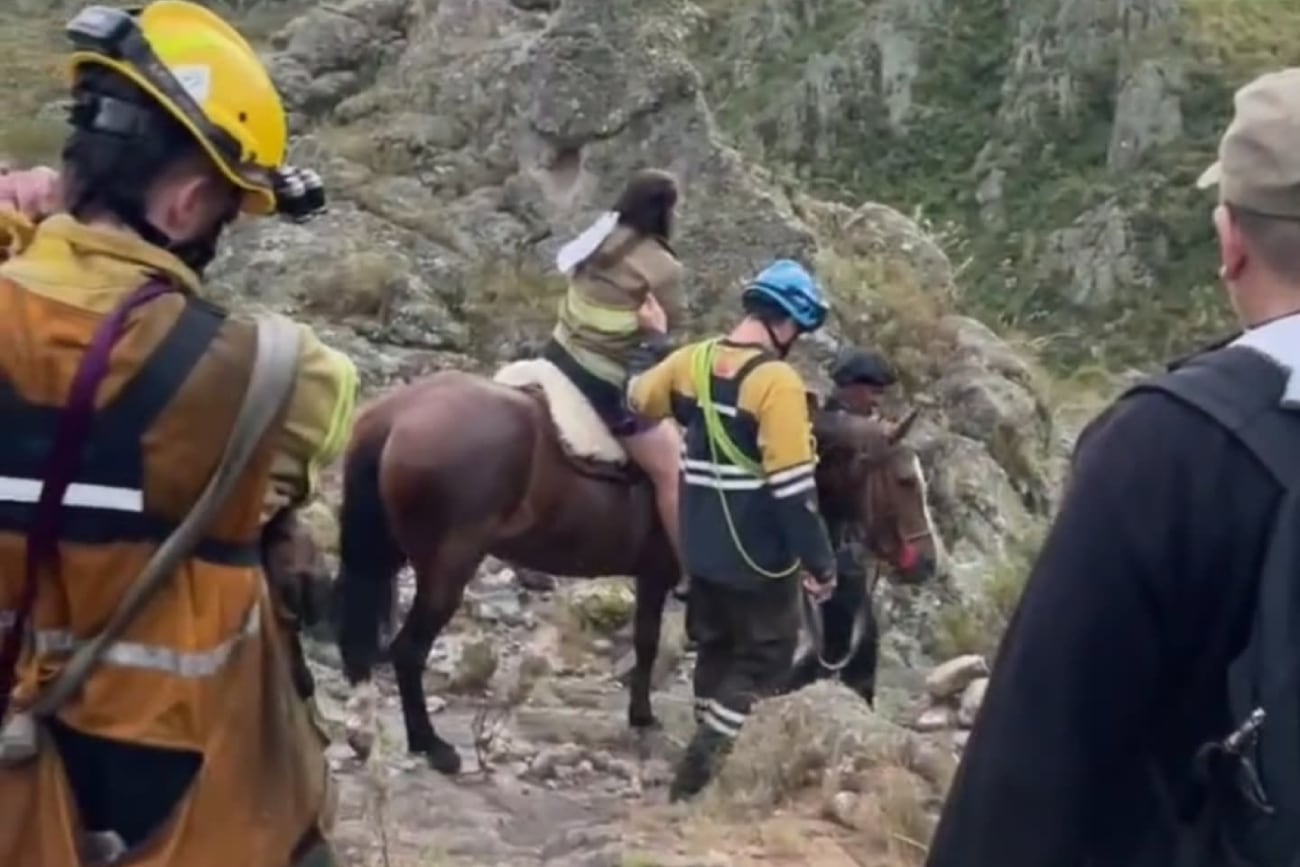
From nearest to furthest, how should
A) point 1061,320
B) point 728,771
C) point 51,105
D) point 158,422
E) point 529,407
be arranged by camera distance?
point 158,422, point 728,771, point 529,407, point 51,105, point 1061,320

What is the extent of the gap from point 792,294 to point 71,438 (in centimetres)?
487

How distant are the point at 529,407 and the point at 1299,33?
38966 millimetres

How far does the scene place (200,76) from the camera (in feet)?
9.56

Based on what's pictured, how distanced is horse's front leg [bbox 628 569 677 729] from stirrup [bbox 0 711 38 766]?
6.21 meters

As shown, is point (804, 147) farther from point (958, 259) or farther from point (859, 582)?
point (859, 582)

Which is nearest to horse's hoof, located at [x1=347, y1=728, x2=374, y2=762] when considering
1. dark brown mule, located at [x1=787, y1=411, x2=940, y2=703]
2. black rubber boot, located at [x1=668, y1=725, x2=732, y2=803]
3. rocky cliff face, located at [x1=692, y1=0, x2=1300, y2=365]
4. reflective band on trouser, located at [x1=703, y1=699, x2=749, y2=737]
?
black rubber boot, located at [x1=668, y1=725, x2=732, y2=803]

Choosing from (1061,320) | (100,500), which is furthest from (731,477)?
(1061,320)

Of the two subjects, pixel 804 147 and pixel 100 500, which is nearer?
pixel 100 500

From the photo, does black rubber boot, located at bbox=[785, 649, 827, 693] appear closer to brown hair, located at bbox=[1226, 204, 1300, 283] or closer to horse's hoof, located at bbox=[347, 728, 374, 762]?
horse's hoof, located at bbox=[347, 728, 374, 762]

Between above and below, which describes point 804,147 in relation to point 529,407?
below

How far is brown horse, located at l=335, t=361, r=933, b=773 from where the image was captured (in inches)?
324

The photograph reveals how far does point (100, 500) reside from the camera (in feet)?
9.34

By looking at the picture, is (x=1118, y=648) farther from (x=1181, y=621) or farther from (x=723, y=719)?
(x=723, y=719)

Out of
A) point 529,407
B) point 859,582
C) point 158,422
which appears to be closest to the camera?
point 158,422
